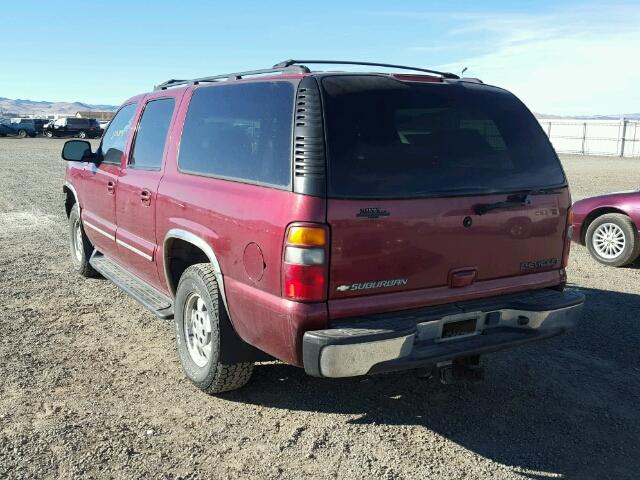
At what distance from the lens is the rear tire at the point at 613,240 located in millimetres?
7438

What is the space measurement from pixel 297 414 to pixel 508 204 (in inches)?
70.3

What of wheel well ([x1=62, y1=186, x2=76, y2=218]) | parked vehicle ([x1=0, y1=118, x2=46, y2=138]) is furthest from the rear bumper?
parked vehicle ([x1=0, y1=118, x2=46, y2=138])

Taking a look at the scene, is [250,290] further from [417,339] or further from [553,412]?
[553,412]

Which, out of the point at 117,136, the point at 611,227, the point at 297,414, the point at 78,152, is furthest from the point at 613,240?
the point at 78,152

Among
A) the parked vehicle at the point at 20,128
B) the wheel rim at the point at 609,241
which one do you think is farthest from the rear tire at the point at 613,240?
the parked vehicle at the point at 20,128

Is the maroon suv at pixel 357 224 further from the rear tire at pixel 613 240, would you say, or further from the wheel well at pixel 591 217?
the wheel well at pixel 591 217

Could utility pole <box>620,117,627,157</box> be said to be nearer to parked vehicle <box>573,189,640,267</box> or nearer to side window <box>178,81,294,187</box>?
parked vehicle <box>573,189,640,267</box>

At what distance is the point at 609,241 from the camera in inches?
302

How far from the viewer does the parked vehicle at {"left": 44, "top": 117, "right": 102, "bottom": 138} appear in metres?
51.3

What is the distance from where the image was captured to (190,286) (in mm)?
3951

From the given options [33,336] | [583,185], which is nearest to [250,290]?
[33,336]

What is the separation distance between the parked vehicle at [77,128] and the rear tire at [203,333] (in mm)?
50707

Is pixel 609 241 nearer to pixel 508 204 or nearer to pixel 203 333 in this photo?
pixel 508 204

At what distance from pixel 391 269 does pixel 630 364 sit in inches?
98.9
